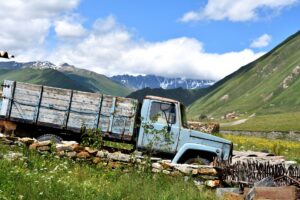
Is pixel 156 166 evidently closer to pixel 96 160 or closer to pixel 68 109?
pixel 96 160

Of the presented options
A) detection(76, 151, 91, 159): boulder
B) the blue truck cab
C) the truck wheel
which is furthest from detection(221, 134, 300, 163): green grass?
detection(76, 151, 91, 159): boulder

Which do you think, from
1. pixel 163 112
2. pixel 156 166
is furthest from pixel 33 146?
pixel 163 112

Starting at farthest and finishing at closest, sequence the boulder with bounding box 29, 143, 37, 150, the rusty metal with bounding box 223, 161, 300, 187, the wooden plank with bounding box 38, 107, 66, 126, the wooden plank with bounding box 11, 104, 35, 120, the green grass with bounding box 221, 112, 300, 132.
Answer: the green grass with bounding box 221, 112, 300, 132 → the wooden plank with bounding box 11, 104, 35, 120 → the wooden plank with bounding box 38, 107, 66, 126 → the boulder with bounding box 29, 143, 37, 150 → the rusty metal with bounding box 223, 161, 300, 187

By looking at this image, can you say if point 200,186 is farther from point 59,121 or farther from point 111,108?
point 59,121

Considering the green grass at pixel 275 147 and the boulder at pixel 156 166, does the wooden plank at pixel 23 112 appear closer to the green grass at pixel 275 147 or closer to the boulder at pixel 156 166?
the boulder at pixel 156 166

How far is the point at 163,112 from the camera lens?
17094mm

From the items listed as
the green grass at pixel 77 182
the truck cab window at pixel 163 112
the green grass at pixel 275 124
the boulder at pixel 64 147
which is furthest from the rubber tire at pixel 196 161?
the green grass at pixel 275 124

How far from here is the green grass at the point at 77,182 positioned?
928cm

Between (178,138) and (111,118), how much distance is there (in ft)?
8.35

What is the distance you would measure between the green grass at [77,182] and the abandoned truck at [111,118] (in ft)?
10.6

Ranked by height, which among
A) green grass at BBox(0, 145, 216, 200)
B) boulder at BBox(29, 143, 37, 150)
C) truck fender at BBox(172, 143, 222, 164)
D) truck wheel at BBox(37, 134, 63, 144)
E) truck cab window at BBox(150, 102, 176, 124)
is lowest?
green grass at BBox(0, 145, 216, 200)

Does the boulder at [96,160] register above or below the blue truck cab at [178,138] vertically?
below

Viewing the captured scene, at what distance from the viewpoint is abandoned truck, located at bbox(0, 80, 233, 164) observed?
55.2 feet

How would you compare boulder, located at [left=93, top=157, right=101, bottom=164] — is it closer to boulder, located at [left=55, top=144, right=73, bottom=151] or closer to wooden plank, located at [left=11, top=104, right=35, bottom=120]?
boulder, located at [left=55, top=144, right=73, bottom=151]
